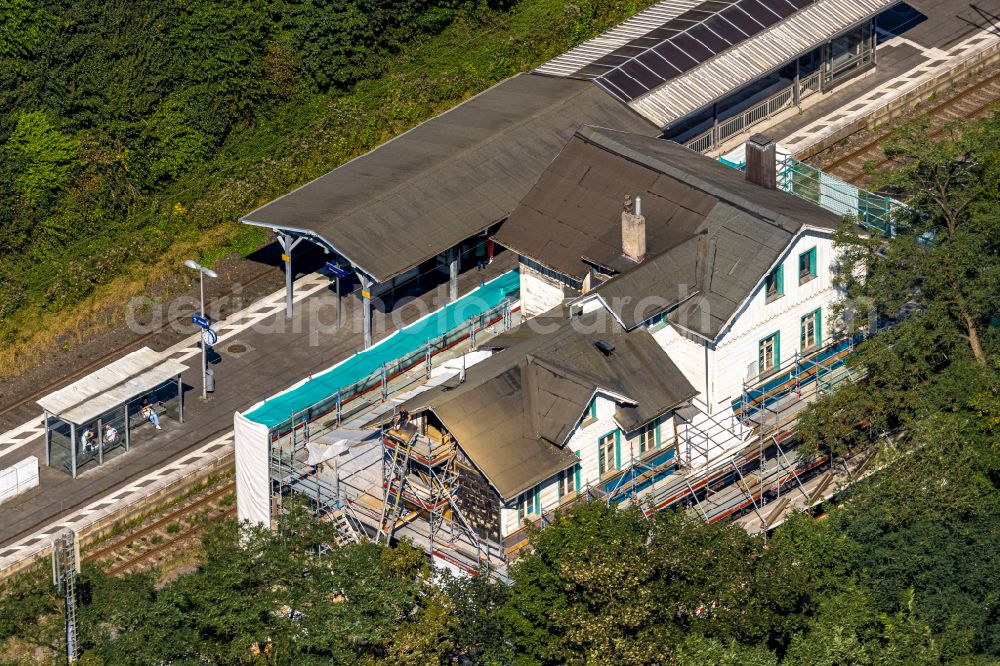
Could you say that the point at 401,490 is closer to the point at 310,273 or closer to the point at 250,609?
the point at 250,609

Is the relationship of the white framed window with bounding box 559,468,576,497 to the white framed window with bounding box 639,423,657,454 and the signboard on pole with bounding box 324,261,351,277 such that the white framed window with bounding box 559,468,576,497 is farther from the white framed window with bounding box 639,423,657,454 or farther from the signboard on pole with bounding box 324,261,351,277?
the signboard on pole with bounding box 324,261,351,277

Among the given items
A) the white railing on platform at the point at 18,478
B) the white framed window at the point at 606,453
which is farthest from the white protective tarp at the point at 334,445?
the white railing on platform at the point at 18,478

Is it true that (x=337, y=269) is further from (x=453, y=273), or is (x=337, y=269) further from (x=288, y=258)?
(x=453, y=273)

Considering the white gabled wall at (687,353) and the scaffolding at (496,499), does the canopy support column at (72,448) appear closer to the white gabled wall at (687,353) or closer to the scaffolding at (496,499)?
the scaffolding at (496,499)

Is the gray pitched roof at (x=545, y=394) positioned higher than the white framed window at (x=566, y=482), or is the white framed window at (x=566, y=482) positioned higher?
the gray pitched roof at (x=545, y=394)

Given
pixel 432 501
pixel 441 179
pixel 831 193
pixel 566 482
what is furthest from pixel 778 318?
pixel 441 179

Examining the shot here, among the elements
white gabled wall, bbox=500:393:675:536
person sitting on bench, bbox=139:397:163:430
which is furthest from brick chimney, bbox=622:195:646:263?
person sitting on bench, bbox=139:397:163:430
